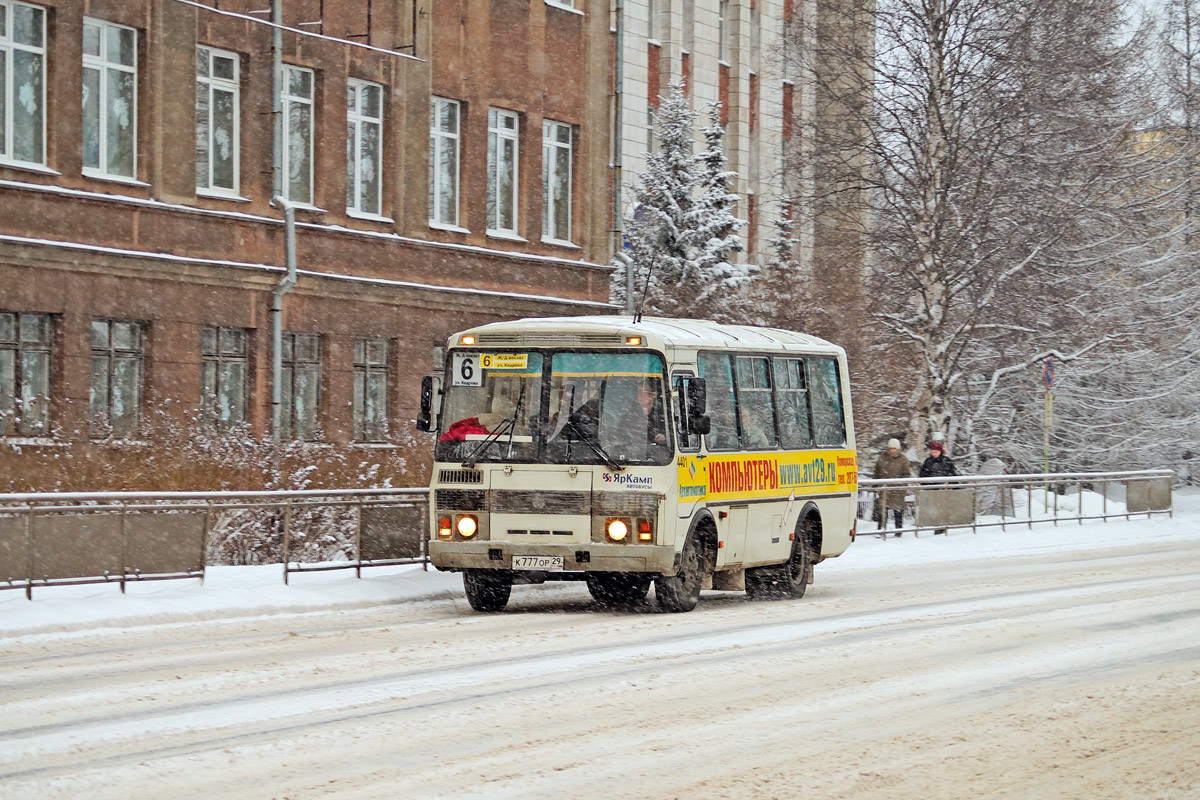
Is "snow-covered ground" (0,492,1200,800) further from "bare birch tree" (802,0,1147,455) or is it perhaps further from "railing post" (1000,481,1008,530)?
"bare birch tree" (802,0,1147,455)

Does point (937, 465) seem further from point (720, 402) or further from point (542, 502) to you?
point (542, 502)

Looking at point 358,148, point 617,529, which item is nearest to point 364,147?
point 358,148

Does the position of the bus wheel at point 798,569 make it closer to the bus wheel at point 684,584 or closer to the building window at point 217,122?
the bus wheel at point 684,584

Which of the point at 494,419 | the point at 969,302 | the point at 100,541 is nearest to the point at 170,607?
the point at 100,541

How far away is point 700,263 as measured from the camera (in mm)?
46688

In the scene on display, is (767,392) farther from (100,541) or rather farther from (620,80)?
(620,80)

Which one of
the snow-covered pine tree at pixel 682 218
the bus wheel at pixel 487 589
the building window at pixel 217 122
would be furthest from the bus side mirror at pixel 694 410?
the snow-covered pine tree at pixel 682 218

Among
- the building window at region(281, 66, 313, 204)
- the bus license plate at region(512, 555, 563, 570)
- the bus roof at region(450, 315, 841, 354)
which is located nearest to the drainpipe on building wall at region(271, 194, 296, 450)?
the building window at region(281, 66, 313, 204)

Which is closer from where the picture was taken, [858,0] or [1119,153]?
[858,0]

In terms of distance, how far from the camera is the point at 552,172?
37562mm

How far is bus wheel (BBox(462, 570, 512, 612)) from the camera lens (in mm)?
18281

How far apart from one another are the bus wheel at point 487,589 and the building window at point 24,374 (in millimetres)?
9643

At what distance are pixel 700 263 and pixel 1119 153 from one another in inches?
403

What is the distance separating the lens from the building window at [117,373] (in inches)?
1072
